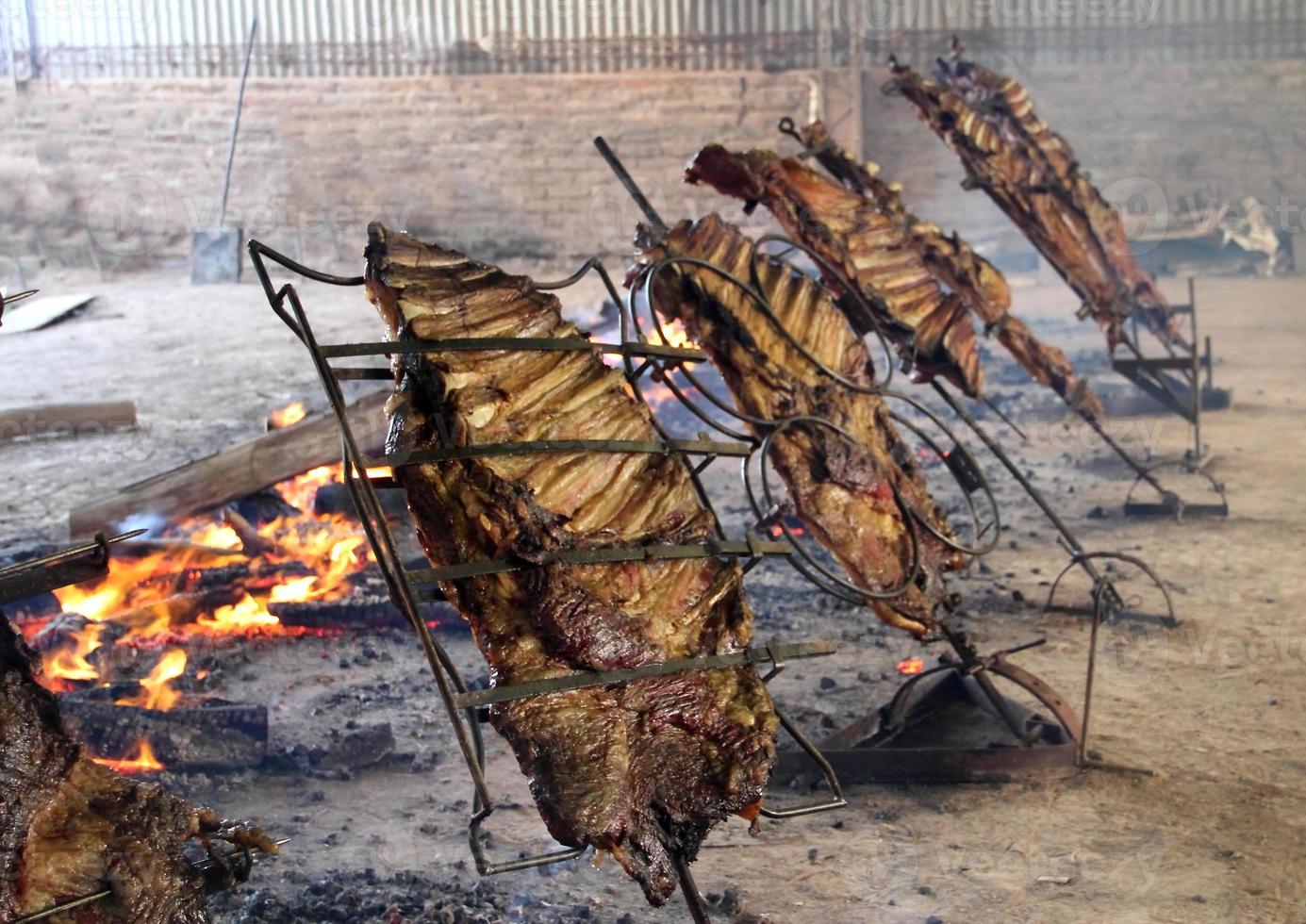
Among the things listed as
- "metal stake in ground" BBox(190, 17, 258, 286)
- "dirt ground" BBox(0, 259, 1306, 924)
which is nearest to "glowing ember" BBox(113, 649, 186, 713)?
"dirt ground" BBox(0, 259, 1306, 924)

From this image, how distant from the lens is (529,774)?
266cm

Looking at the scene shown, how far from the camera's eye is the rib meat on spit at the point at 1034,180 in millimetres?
7508

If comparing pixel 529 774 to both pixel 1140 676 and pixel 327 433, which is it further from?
pixel 327 433

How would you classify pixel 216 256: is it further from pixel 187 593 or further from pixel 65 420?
pixel 187 593

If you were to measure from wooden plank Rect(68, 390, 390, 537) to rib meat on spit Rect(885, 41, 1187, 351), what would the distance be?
362 cm

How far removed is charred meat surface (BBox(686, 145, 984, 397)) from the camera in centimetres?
522

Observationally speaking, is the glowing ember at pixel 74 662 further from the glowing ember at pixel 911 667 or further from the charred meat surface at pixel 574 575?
the glowing ember at pixel 911 667

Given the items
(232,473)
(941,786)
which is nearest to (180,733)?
(232,473)

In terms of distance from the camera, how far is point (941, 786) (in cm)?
469

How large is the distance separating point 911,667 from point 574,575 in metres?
3.31

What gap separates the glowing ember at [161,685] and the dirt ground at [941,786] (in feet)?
0.59

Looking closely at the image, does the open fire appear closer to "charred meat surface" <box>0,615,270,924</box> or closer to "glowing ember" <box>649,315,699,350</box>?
"glowing ember" <box>649,315,699,350</box>

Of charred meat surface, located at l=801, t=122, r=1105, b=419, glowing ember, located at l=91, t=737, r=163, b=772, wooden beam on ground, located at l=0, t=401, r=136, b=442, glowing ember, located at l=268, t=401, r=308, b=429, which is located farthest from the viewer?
wooden beam on ground, located at l=0, t=401, r=136, b=442

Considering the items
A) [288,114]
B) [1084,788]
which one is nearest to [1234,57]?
[288,114]
